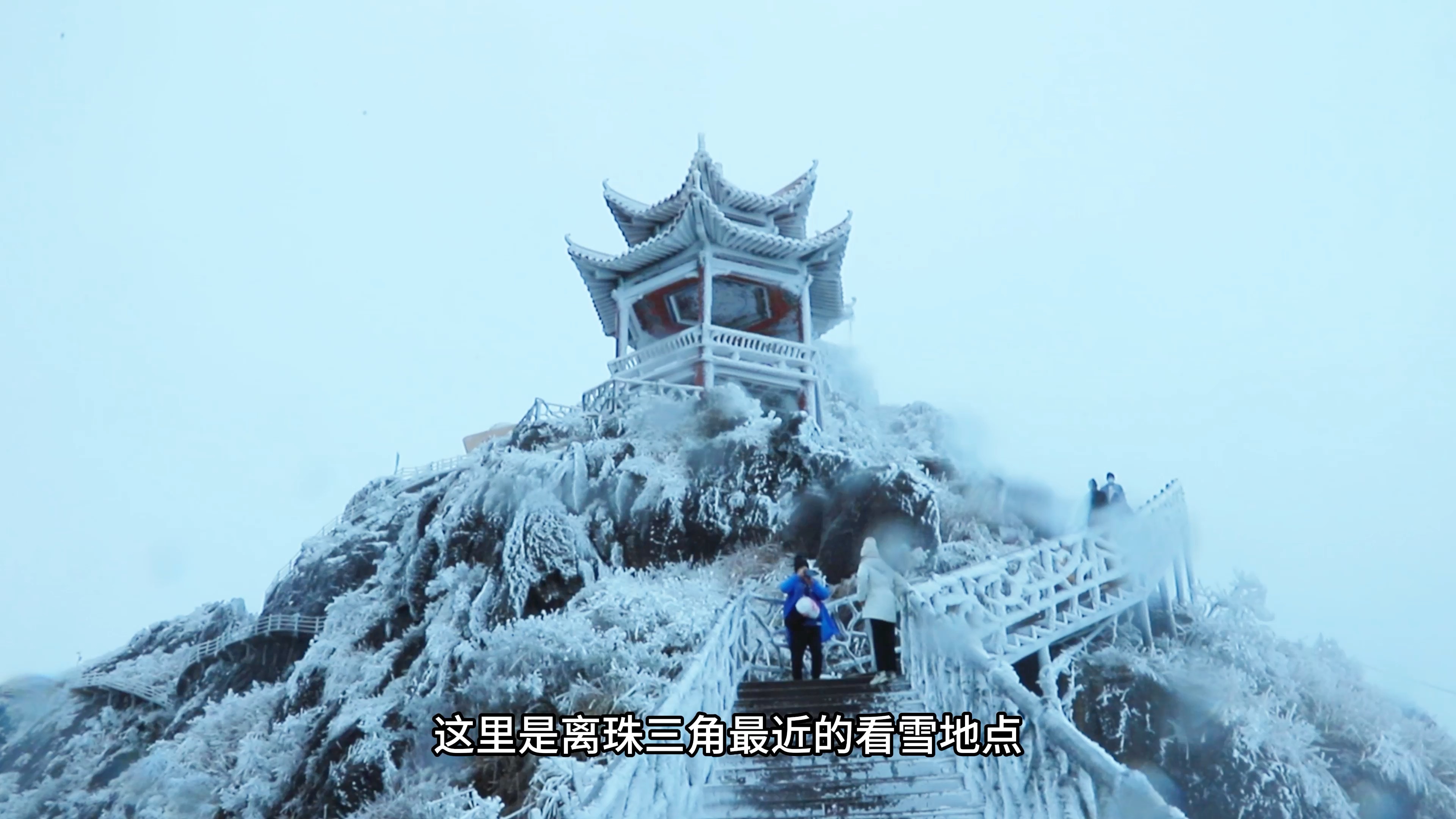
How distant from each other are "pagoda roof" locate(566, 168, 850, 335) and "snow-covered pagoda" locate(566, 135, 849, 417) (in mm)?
32

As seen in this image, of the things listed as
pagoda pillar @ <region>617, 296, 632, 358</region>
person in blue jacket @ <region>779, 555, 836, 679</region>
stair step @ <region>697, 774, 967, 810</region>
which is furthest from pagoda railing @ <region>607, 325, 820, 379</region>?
stair step @ <region>697, 774, 967, 810</region>

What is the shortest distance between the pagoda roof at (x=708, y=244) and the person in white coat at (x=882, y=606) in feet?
48.9

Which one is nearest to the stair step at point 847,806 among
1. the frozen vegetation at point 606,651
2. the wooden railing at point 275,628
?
the frozen vegetation at point 606,651

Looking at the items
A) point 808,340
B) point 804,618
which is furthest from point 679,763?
point 808,340

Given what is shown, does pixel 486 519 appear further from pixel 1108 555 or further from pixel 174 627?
pixel 174 627

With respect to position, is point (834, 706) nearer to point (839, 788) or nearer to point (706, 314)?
point (839, 788)

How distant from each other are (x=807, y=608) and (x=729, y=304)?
1880cm

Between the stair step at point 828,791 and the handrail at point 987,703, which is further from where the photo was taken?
the stair step at point 828,791

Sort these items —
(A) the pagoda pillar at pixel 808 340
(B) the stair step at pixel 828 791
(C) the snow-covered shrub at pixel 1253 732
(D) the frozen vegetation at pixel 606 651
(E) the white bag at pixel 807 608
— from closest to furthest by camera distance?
1. (B) the stair step at pixel 828 791
2. (E) the white bag at pixel 807 608
3. (C) the snow-covered shrub at pixel 1253 732
4. (D) the frozen vegetation at pixel 606 651
5. (A) the pagoda pillar at pixel 808 340

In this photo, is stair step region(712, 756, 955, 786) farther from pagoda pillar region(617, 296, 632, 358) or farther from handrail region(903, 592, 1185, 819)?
pagoda pillar region(617, 296, 632, 358)

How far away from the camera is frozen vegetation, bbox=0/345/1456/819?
13656 millimetres

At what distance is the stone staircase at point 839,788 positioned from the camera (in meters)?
7.15

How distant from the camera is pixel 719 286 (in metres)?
27.3

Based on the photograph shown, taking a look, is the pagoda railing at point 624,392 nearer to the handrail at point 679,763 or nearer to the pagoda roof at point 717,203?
the pagoda roof at point 717,203
